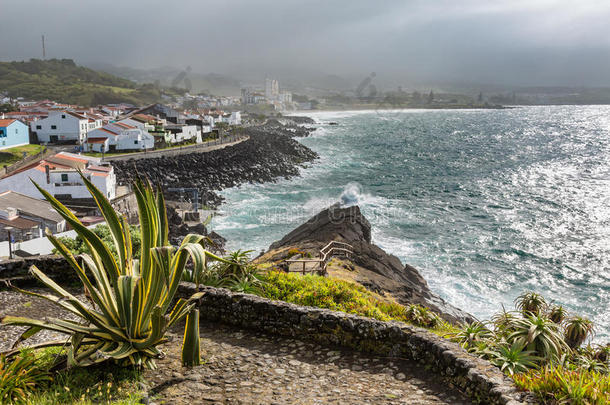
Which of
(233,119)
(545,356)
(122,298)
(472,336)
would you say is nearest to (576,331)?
(545,356)

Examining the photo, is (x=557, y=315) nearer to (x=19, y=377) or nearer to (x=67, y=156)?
(x=19, y=377)

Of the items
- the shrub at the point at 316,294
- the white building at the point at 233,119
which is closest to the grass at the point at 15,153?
the shrub at the point at 316,294

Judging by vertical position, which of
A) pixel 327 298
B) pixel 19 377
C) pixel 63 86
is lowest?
pixel 327 298

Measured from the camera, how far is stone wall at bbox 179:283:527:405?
557 cm

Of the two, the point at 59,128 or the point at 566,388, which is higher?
the point at 566,388

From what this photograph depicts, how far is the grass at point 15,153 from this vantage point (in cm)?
4775

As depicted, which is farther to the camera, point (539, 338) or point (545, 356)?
point (539, 338)

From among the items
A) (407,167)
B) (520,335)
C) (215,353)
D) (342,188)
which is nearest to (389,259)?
(520,335)

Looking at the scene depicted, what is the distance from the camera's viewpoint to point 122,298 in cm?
596

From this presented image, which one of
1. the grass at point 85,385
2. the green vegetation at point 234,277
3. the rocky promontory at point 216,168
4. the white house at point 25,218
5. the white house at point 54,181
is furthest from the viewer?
the rocky promontory at point 216,168

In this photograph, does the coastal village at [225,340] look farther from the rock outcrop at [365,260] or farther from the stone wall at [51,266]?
the rock outcrop at [365,260]

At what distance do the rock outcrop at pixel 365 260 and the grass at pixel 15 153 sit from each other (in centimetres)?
3738

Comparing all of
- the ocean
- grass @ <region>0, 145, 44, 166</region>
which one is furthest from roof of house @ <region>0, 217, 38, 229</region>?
grass @ <region>0, 145, 44, 166</region>

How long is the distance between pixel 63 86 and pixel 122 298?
169015 mm
